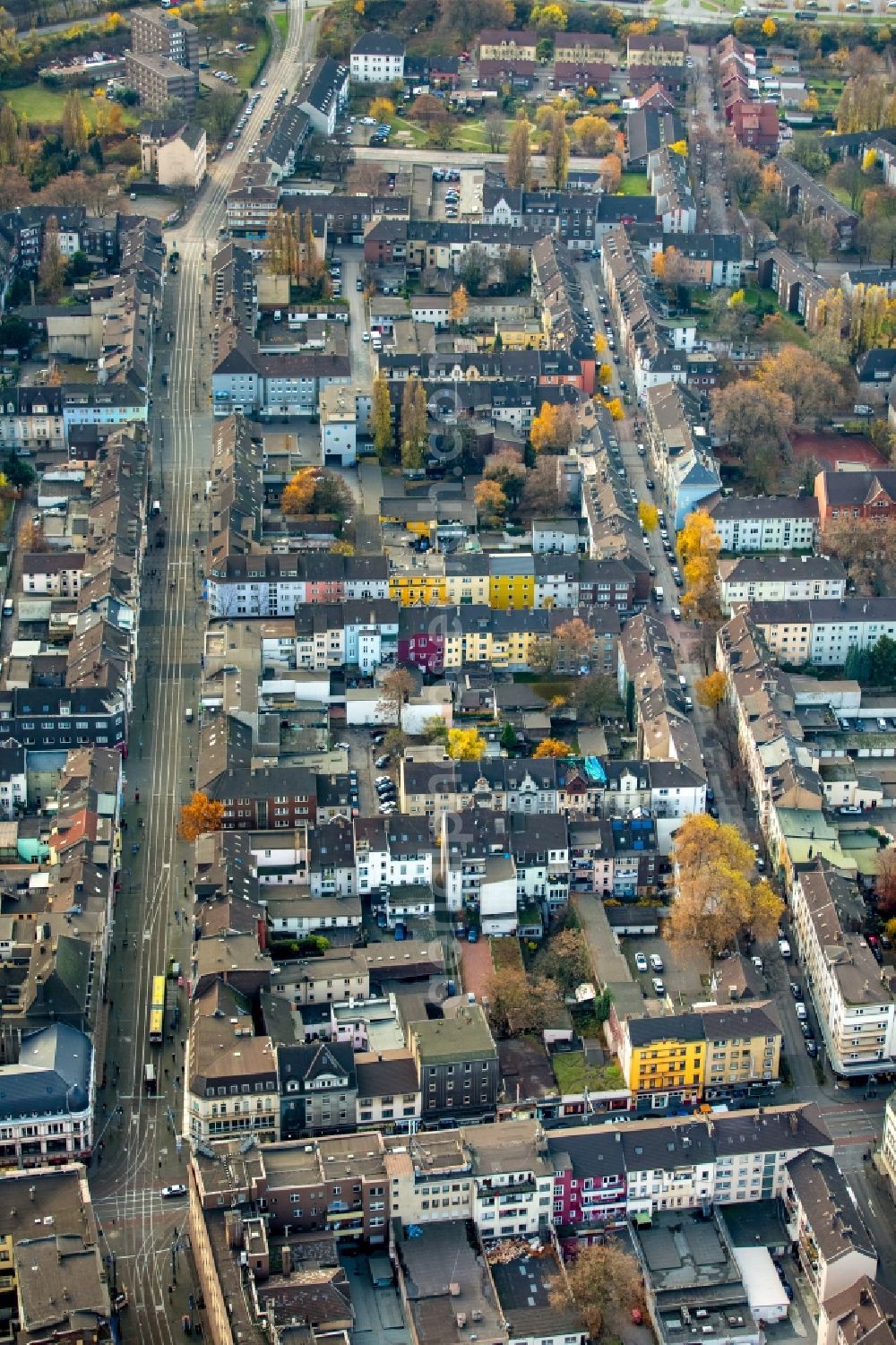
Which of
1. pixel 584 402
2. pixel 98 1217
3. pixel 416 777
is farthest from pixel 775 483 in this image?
pixel 98 1217

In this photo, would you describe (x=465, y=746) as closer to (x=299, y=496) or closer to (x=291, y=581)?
(x=291, y=581)

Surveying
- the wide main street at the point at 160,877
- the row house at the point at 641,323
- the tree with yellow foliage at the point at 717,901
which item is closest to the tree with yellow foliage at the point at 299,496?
the wide main street at the point at 160,877

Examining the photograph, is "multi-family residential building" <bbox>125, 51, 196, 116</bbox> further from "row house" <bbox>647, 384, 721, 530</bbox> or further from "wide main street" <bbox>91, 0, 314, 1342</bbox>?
"row house" <bbox>647, 384, 721, 530</bbox>

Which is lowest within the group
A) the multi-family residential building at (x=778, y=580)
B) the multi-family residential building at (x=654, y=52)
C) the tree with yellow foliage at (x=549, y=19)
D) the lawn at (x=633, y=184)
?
the multi-family residential building at (x=778, y=580)

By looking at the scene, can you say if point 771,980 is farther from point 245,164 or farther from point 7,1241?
point 245,164

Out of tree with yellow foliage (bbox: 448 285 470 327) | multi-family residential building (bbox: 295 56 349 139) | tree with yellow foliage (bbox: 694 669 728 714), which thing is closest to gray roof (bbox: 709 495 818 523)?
tree with yellow foliage (bbox: 694 669 728 714)

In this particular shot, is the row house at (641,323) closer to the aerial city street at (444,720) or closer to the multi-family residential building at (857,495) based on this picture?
the aerial city street at (444,720)
